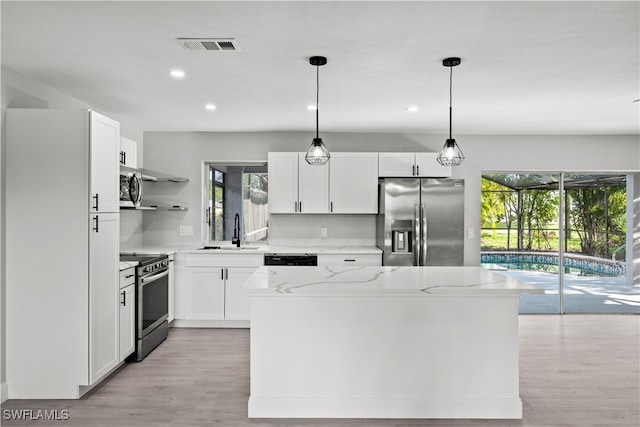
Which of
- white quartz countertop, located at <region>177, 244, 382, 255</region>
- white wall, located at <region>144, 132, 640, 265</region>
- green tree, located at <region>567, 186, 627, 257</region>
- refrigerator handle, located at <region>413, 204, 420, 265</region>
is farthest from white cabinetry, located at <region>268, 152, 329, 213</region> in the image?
green tree, located at <region>567, 186, 627, 257</region>

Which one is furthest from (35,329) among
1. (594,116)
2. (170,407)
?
(594,116)

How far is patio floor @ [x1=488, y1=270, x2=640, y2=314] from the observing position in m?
5.63

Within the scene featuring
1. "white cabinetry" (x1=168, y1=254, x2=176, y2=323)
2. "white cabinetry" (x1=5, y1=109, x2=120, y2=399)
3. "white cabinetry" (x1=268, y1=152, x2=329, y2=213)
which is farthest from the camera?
"white cabinetry" (x1=268, y1=152, x2=329, y2=213)

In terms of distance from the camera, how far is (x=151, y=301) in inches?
161

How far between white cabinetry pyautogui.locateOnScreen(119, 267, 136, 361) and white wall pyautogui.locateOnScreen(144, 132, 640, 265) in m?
1.74

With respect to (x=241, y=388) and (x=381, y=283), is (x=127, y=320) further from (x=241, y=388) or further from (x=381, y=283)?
(x=381, y=283)

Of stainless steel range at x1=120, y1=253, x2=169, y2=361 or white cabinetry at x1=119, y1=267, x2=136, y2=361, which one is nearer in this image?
white cabinetry at x1=119, y1=267, x2=136, y2=361

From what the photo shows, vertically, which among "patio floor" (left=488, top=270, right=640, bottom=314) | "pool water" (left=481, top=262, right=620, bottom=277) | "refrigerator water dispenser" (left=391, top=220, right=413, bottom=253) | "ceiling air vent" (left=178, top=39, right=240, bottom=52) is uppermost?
"ceiling air vent" (left=178, top=39, right=240, bottom=52)

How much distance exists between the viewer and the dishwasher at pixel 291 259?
16.0ft

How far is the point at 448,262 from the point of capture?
4.89 meters

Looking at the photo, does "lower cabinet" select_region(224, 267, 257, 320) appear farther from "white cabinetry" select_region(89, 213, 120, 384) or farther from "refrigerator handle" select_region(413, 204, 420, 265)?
"refrigerator handle" select_region(413, 204, 420, 265)

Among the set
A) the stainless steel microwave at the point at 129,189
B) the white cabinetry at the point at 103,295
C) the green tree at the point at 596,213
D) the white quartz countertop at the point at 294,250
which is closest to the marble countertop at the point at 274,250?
the white quartz countertop at the point at 294,250

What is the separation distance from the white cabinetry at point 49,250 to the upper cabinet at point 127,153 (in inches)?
40.8

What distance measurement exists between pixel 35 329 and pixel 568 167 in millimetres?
5895
